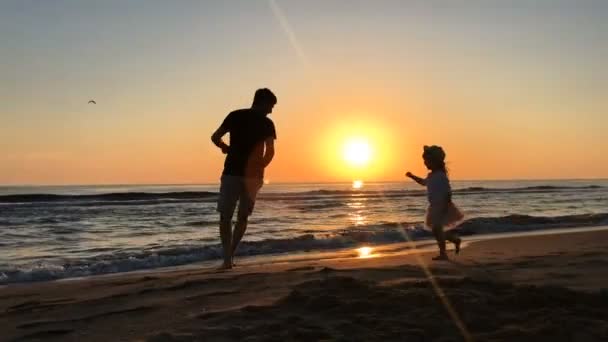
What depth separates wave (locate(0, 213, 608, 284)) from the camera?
299 inches

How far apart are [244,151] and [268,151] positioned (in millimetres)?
277

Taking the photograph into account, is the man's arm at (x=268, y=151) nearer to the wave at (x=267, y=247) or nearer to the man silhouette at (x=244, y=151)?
the man silhouette at (x=244, y=151)

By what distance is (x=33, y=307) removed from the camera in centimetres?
418

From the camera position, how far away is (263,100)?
6121 millimetres

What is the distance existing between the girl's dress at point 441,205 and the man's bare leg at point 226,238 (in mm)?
2780

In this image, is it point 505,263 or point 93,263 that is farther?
point 93,263

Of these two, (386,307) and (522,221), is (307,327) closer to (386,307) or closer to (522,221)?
(386,307)

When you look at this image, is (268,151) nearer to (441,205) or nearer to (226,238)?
(226,238)

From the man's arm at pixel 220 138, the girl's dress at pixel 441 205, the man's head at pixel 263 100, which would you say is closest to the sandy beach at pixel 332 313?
the man's arm at pixel 220 138

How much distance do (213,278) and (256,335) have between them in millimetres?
2276

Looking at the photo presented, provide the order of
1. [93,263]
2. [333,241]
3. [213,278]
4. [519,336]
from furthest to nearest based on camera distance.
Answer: [333,241]
[93,263]
[213,278]
[519,336]

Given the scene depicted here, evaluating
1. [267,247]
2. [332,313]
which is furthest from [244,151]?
[267,247]

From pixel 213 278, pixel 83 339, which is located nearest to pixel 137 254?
pixel 213 278

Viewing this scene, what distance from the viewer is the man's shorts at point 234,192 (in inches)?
237
